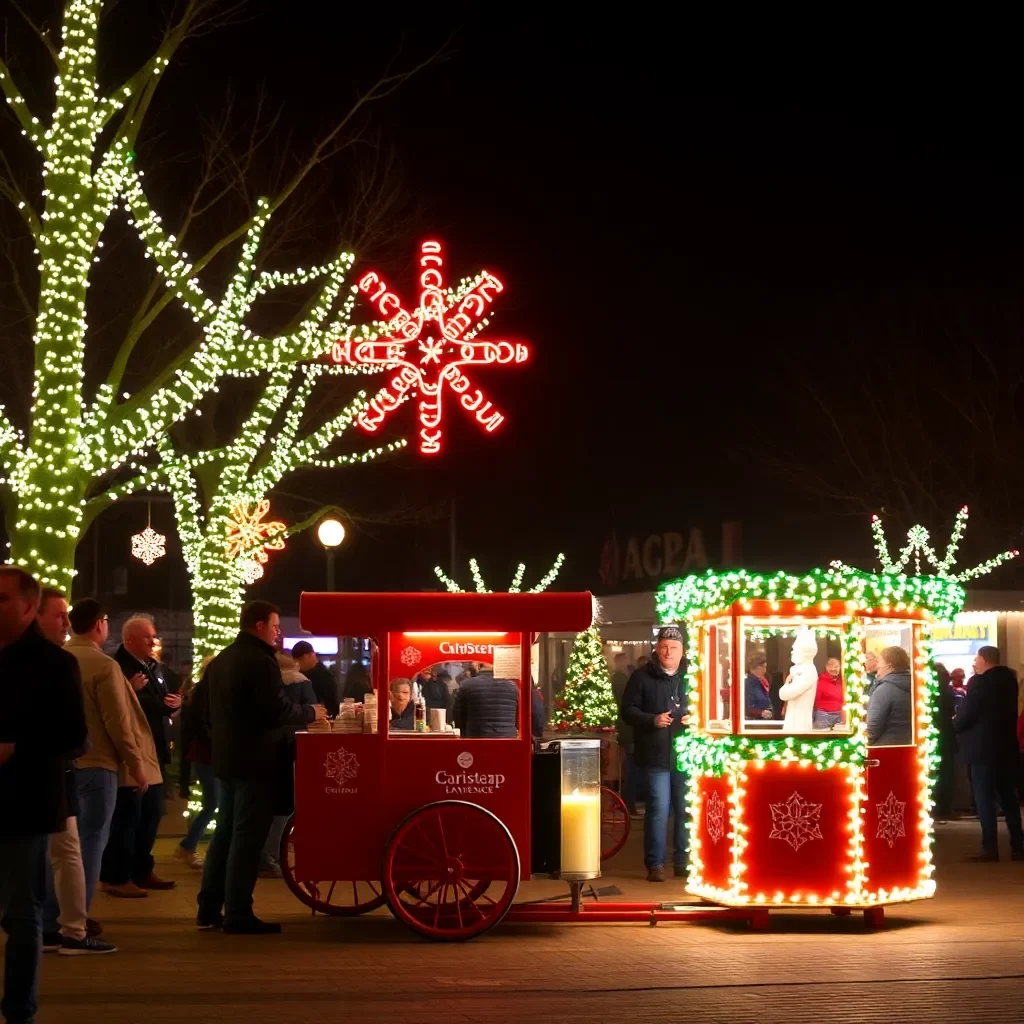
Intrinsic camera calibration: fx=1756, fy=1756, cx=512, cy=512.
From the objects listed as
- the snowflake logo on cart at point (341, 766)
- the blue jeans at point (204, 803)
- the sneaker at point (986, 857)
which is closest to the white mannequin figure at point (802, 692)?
the snowflake logo on cart at point (341, 766)

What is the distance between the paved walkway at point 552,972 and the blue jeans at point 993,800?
370 centimetres

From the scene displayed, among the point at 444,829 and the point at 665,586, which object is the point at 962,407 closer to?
the point at 665,586

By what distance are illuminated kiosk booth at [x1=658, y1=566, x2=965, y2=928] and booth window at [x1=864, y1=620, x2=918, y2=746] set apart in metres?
0.03

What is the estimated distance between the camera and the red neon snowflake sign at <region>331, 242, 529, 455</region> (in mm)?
16719

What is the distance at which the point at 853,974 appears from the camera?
29.5ft

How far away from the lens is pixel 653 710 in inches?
541

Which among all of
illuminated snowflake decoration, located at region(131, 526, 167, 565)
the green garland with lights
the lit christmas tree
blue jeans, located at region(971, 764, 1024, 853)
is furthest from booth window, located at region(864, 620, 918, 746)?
illuminated snowflake decoration, located at region(131, 526, 167, 565)

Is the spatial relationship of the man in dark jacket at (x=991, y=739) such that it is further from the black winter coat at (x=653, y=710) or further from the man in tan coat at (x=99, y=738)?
the man in tan coat at (x=99, y=738)

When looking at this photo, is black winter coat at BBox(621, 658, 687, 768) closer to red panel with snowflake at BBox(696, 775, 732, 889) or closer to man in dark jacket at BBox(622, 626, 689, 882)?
man in dark jacket at BBox(622, 626, 689, 882)

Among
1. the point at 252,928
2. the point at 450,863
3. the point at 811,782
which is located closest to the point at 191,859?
the point at 252,928

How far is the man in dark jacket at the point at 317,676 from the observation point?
1478cm

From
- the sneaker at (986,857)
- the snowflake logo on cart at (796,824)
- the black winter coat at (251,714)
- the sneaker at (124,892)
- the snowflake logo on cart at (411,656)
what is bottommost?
the sneaker at (986,857)

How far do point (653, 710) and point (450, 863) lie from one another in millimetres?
3738

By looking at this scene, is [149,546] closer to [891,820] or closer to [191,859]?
[191,859]
